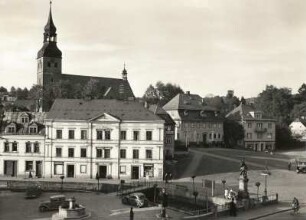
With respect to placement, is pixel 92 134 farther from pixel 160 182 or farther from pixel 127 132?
pixel 160 182

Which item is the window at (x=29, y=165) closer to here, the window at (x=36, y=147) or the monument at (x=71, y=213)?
the window at (x=36, y=147)

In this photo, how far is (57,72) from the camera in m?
122

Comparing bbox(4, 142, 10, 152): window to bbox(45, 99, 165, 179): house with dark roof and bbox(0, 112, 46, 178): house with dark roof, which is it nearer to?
bbox(0, 112, 46, 178): house with dark roof

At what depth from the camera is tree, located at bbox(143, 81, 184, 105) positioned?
128875 mm

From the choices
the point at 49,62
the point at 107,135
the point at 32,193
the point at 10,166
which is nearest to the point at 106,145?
the point at 107,135

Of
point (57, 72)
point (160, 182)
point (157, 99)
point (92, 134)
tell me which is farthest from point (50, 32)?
point (160, 182)

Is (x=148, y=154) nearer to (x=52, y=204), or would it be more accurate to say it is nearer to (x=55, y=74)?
(x=52, y=204)

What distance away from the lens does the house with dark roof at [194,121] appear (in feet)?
282

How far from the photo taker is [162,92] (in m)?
132

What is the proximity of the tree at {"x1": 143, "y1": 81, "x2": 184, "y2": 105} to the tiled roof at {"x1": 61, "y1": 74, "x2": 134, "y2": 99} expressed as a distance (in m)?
6.00

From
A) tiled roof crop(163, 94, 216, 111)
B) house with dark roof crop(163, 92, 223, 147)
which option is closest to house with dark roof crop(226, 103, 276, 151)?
house with dark roof crop(163, 92, 223, 147)

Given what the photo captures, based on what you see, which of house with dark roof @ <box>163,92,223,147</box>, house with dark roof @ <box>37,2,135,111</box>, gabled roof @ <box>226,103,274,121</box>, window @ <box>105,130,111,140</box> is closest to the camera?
window @ <box>105,130,111,140</box>

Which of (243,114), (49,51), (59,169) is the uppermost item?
(49,51)

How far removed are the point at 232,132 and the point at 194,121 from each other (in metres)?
10.1
